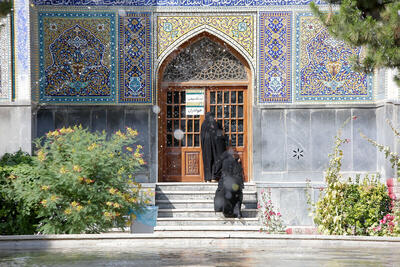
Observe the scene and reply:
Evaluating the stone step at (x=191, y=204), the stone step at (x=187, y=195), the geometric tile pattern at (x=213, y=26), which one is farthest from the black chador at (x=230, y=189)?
the geometric tile pattern at (x=213, y=26)

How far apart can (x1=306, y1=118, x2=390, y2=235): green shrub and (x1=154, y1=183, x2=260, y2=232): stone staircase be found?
59.2 inches

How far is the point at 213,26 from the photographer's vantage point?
12680mm

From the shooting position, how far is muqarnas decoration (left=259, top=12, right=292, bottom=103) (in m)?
12.6

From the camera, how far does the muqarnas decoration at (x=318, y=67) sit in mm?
12586

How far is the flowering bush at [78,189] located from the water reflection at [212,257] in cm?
140

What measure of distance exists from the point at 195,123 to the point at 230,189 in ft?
8.88

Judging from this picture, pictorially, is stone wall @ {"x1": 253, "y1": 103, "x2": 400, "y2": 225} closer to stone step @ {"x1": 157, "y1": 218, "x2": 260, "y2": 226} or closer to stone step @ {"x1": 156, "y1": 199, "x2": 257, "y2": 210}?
stone step @ {"x1": 156, "y1": 199, "x2": 257, "y2": 210}

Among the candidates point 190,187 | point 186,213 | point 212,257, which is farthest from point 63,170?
point 190,187

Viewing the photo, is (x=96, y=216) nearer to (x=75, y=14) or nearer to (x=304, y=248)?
(x=304, y=248)

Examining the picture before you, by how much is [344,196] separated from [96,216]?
134 inches

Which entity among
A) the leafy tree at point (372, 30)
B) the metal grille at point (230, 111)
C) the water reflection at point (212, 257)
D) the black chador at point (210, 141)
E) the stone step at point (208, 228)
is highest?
the leafy tree at point (372, 30)

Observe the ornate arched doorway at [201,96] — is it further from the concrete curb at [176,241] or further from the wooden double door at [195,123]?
the concrete curb at [176,241]

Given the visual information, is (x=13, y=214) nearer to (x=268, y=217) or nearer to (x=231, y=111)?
(x=268, y=217)

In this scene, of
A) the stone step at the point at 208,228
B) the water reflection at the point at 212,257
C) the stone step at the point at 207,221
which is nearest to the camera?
the water reflection at the point at 212,257
